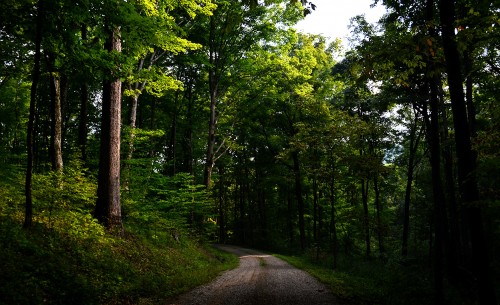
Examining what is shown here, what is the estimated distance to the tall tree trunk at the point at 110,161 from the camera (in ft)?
36.7

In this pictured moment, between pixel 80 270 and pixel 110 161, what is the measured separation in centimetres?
440

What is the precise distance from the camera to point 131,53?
1061 centimetres

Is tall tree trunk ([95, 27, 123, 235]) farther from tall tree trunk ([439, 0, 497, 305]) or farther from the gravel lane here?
tall tree trunk ([439, 0, 497, 305])

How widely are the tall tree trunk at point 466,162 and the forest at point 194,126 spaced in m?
0.03

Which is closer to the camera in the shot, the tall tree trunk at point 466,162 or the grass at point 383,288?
the tall tree trunk at point 466,162

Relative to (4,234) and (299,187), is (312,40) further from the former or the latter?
(4,234)

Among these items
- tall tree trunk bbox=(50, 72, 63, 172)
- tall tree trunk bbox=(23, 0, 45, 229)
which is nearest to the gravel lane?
tall tree trunk bbox=(23, 0, 45, 229)

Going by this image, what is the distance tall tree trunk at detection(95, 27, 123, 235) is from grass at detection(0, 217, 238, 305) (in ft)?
2.80

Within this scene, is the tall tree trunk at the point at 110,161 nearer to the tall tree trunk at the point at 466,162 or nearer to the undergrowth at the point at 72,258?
the undergrowth at the point at 72,258

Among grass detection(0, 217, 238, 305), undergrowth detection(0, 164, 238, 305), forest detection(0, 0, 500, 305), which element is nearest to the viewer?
grass detection(0, 217, 238, 305)

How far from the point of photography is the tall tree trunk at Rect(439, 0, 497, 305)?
19.4 ft

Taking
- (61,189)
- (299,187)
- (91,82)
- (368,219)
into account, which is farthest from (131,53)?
(299,187)

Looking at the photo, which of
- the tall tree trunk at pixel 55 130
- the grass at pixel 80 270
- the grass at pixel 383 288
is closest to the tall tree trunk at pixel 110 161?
the grass at pixel 80 270

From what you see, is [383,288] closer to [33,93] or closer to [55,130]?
[33,93]
